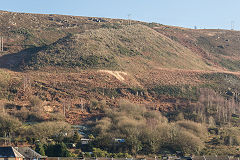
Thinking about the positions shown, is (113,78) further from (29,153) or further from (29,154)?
(29,154)

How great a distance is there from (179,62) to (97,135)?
68.2 meters

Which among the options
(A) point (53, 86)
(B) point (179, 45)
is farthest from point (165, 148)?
(B) point (179, 45)

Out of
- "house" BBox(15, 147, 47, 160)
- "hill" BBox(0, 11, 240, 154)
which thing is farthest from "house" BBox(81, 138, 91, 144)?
"house" BBox(15, 147, 47, 160)

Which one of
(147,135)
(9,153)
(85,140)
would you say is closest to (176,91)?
(147,135)

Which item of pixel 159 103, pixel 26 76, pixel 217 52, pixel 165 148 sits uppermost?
pixel 217 52

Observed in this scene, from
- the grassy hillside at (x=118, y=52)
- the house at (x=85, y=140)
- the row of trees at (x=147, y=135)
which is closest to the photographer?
the row of trees at (x=147, y=135)

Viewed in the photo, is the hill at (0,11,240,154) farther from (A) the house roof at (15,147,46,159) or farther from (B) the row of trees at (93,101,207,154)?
(A) the house roof at (15,147,46,159)

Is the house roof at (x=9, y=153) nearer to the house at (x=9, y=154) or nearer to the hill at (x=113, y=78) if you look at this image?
the house at (x=9, y=154)

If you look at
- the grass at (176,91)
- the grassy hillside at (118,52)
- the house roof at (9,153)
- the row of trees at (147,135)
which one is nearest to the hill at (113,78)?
the grass at (176,91)

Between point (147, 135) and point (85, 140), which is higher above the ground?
point (147, 135)

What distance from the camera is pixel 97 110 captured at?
3516 inches

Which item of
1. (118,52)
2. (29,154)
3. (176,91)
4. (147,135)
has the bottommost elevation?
(29,154)

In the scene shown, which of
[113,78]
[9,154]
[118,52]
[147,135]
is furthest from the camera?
[118,52]

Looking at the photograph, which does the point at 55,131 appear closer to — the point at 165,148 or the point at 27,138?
the point at 27,138
